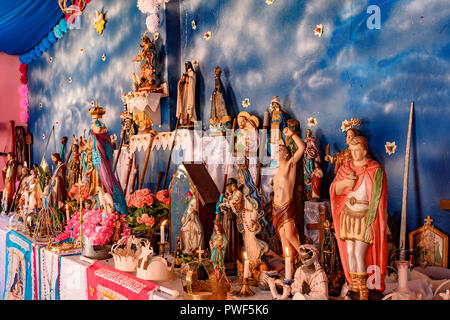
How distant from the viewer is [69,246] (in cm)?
370

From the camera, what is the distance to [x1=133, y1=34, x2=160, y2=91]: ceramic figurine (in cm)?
453

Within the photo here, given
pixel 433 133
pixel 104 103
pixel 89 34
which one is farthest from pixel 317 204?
pixel 89 34

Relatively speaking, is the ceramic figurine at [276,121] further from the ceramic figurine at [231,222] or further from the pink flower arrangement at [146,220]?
the pink flower arrangement at [146,220]

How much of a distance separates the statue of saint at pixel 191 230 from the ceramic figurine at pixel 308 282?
90 cm

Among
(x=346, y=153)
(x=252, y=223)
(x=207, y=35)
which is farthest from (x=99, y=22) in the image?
(x=346, y=153)

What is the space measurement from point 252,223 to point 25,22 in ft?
20.8

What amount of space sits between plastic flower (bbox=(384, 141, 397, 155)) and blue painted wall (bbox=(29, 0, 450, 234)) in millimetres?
26

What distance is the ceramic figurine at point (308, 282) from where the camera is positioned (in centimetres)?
198

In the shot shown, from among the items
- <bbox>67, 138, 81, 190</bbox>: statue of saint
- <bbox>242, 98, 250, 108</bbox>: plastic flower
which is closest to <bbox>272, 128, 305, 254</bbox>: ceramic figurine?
<bbox>242, 98, 250, 108</bbox>: plastic flower

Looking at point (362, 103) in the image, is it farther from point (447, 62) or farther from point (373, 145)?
point (447, 62)

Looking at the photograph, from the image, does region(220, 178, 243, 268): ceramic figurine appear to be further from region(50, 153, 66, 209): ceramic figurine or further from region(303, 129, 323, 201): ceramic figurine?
region(50, 153, 66, 209): ceramic figurine

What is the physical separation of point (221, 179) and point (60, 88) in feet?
17.1

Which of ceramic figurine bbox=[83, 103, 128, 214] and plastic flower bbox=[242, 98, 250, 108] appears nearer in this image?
ceramic figurine bbox=[83, 103, 128, 214]

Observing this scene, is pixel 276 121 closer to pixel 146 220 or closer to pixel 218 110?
pixel 218 110
